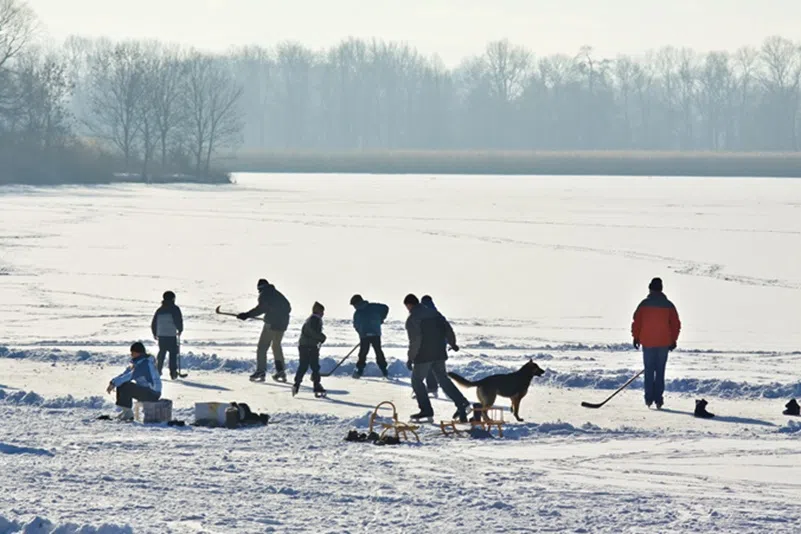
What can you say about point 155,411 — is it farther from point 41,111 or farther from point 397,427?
point 41,111

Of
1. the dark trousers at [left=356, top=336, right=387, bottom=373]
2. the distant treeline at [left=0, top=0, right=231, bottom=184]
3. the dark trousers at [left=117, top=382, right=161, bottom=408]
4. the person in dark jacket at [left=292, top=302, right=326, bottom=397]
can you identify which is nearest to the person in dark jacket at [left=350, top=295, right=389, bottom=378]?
the dark trousers at [left=356, top=336, right=387, bottom=373]

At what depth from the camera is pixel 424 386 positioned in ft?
48.1

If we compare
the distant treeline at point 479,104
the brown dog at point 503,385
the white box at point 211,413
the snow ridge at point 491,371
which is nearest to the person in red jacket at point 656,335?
the snow ridge at point 491,371

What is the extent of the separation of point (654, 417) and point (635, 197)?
50.9m

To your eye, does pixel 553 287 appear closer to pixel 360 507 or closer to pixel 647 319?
pixel 647 319

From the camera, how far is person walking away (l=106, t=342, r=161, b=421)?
14.8 metres

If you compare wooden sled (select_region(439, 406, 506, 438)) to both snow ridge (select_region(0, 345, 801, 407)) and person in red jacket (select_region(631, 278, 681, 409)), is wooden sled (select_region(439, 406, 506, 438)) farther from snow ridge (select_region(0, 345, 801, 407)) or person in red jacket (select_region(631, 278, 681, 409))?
snow ridge (select_region(0, 345, 801, 407))

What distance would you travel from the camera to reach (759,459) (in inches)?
501

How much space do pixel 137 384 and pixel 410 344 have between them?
9.19 feet

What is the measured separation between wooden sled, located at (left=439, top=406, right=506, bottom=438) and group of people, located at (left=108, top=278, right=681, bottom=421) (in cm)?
13

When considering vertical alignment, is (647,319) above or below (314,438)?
above

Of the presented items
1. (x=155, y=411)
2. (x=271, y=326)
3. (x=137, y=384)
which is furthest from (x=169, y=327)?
(x=155, y=411)

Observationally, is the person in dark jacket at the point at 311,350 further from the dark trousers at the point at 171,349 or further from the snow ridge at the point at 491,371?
the dark trousers at the point at 171,349

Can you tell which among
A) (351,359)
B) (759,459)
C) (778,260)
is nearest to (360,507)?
(759,459)
